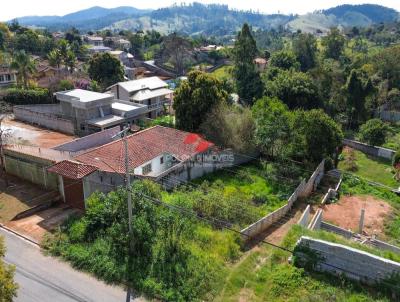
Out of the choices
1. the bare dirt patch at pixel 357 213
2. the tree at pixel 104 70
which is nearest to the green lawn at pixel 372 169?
the bare dirt patch at pixel 357 213

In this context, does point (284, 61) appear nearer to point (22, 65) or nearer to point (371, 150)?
point (371, 150)

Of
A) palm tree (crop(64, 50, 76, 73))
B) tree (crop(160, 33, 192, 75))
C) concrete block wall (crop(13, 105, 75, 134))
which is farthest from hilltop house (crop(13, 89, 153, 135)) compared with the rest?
tree (crop(160, 33, 192, 75))

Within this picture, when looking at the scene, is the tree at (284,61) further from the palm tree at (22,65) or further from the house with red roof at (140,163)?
the house with red roof at (140,163)

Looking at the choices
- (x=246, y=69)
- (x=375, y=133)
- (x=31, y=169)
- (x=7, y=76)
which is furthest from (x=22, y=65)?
(x=375, y=133)

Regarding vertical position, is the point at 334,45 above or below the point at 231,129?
above

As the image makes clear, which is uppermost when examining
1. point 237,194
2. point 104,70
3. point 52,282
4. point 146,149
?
point 104,70

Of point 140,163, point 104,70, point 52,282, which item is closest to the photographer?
point 52,282

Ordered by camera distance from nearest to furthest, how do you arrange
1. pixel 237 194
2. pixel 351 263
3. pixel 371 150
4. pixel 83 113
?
pixel 351 263 → pixel 237 194 → pixel 83 113 → pixel 371 150
